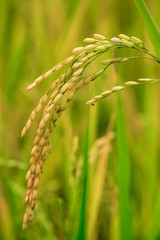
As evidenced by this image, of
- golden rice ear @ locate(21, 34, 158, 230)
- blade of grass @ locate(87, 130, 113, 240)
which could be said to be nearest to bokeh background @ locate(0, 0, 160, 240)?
blade of grass @ locate(87, 130, 113, 240)

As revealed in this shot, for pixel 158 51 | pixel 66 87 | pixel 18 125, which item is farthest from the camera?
pixel 18 125

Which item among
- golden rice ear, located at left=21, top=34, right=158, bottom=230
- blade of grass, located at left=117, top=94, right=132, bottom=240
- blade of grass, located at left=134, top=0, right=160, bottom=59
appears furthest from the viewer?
blade of grass, located at left=117, top=94, right=132, bottom=240

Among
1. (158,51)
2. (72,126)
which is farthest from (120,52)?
(158,51)

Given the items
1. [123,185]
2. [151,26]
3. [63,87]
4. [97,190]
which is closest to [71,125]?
[97,190]

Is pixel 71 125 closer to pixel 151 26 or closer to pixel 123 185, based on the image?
pixel 123 185

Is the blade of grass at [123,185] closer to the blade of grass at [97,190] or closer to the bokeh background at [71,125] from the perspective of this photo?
the bokeh background at [71,125]

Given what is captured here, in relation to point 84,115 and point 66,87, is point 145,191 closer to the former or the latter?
point 84,115

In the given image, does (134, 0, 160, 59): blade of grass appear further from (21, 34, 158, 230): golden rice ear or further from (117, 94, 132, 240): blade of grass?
(117, 94, 132, 240): blade of grass

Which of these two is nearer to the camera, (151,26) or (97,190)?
(151,26)
